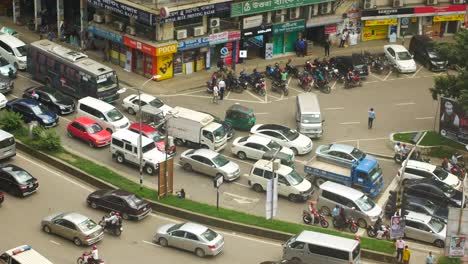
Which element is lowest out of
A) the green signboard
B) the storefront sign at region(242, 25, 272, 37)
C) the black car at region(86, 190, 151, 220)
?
the black car at region(86, 190, 151, 220)

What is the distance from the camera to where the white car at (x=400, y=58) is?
7338 cm

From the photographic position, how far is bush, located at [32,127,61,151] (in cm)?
5506

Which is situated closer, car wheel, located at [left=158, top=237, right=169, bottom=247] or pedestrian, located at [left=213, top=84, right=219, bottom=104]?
car wheel, located at [left=158, top=237, right=169, bottom=247]

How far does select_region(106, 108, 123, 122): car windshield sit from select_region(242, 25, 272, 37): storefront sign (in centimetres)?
1669

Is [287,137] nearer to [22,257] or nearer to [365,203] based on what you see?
[365,203]

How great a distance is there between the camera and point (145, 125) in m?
58.2

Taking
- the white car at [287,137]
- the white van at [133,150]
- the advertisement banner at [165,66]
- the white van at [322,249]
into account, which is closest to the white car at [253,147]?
the white car at [287,137]

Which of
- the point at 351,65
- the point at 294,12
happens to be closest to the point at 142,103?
the point at 351,65

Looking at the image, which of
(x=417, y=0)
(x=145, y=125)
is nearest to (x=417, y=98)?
(x=417, y=0)

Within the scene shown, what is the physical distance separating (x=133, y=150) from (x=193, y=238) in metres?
11.1

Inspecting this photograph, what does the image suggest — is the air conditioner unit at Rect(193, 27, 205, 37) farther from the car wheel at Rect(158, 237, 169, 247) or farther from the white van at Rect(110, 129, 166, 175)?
the car wheel at Rect(158, 237, 169, 247)

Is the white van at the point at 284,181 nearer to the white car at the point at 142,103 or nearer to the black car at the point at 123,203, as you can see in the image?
the black car at the point at 123,203

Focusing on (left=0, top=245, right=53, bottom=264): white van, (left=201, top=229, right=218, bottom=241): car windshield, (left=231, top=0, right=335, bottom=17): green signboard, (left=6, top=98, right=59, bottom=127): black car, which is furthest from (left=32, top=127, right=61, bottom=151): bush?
(left=231, top=0, right=335, bottom=17): green signboard

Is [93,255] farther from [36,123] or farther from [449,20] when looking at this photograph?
[449,20]
